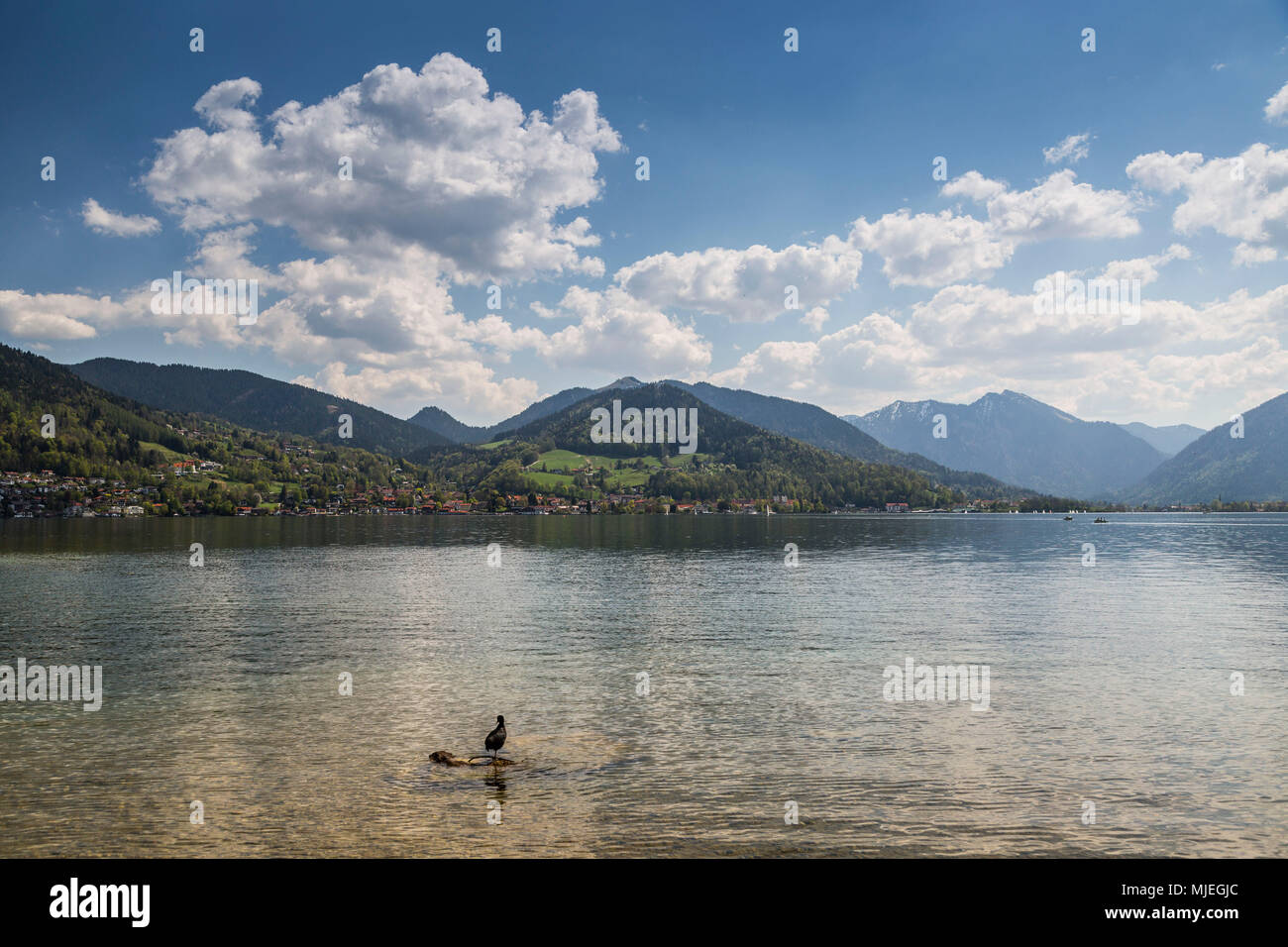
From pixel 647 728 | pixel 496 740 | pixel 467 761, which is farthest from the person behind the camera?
pixel 647 728

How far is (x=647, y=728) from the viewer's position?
2647 centimetres

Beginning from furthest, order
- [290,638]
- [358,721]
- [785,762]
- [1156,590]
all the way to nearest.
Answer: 1. [1156,590]
2. [290,638]
3. [358,721]
4. [785,762]

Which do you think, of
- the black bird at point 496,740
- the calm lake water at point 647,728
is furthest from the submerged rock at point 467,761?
the calm lake water at point 647,728

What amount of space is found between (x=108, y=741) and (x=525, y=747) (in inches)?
497

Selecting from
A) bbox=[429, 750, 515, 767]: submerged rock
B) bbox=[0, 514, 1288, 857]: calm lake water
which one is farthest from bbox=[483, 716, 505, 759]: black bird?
bbox=[0, 514, 1288, 857]: calm lake water

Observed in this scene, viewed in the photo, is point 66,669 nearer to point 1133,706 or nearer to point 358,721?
point 358,721

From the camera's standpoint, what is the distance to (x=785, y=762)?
74.3 feet

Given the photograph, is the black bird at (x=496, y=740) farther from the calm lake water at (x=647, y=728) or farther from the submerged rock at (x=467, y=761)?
the calm lake water at (x=647, y=728)

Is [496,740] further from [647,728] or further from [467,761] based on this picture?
[647,728]

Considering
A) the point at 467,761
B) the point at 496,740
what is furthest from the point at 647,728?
the point at 467,761

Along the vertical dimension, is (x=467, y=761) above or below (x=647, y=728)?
above
